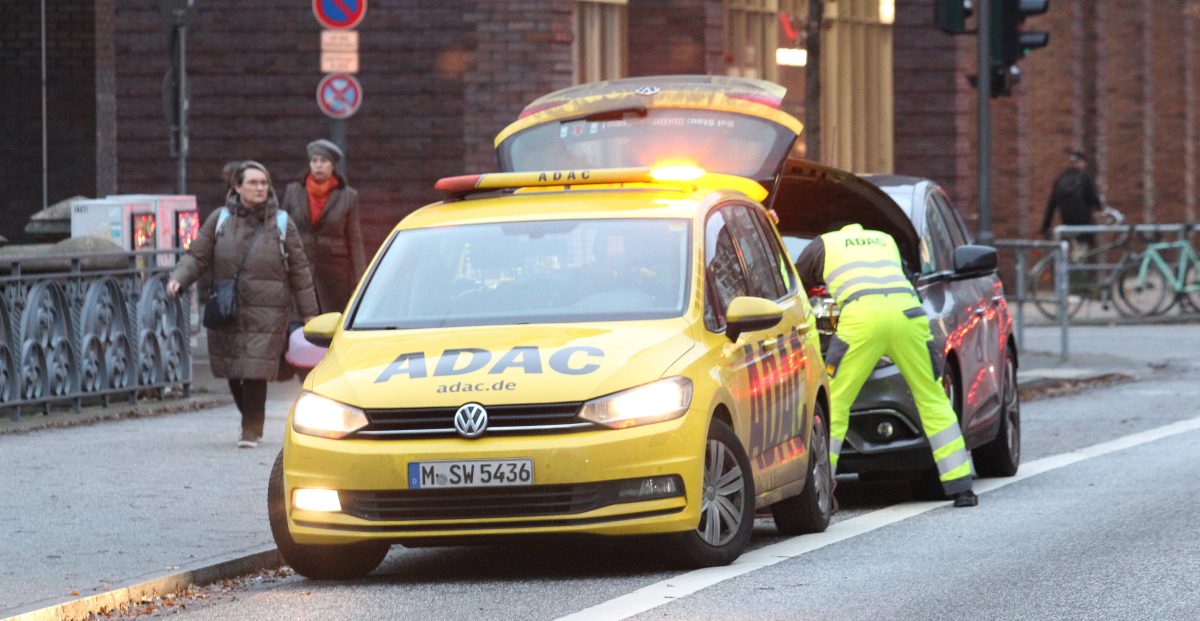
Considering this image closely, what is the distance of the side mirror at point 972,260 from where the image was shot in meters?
12.7

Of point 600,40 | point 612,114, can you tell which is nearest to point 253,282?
point 612,114

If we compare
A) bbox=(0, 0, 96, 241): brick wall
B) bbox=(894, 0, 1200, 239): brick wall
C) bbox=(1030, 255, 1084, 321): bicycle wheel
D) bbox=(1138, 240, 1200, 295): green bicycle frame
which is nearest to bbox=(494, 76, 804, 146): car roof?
bbox=(1030, 255, 1084, 321): bicycle wheel

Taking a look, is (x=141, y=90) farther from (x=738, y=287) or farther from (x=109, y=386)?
(x=738, y=287)

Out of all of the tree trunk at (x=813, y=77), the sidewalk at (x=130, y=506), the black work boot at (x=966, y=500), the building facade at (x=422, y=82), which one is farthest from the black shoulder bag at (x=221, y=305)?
the building facade at (x=422, y=82)

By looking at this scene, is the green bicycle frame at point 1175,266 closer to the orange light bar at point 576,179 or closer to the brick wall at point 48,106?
the brick wall at point 48,106

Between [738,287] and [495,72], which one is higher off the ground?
[495,72]

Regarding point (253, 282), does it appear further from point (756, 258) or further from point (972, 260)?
point (756, 258)

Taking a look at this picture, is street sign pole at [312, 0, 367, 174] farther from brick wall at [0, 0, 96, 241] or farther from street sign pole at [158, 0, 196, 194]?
brick wall at [0, 0, 96, 241]

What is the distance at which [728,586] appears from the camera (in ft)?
30.1

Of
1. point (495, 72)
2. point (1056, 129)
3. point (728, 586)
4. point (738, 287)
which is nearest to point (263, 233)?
point (738, 287)

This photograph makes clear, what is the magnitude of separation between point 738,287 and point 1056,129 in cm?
2963

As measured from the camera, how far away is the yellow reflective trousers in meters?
11.8

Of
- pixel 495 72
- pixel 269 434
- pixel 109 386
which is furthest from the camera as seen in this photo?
pixel 495 72

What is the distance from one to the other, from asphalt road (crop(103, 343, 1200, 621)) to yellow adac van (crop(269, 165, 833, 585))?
225mm
